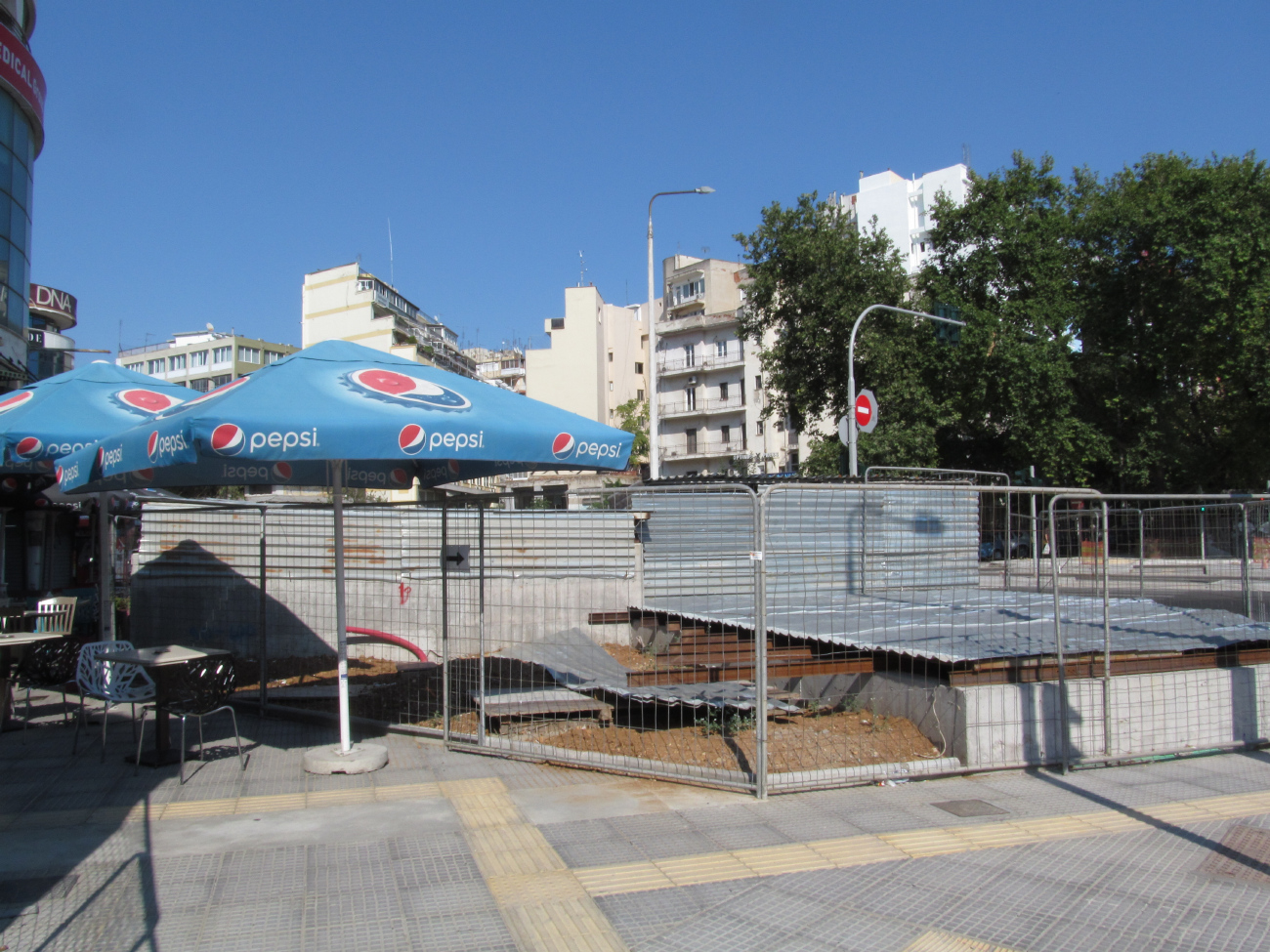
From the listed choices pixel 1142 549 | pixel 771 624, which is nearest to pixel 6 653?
pixel 771 624

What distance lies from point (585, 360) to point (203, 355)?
46351 mm

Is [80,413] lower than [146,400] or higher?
lower

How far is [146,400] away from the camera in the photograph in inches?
340

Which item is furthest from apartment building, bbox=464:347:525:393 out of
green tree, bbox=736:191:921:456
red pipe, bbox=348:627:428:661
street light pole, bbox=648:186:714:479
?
red pipe, bbox=348:627:428:661

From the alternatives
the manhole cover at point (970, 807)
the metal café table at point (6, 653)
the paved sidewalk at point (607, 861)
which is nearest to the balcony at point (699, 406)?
the metal café table at point (6, 653)

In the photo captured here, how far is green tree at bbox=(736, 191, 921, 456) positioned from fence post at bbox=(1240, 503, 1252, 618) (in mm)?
24713

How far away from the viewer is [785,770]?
6207 mm

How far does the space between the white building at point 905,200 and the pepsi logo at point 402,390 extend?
3210 inches

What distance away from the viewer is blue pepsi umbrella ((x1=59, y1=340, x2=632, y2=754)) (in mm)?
5242

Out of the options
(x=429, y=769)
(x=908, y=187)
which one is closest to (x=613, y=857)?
(x=429, y=769)

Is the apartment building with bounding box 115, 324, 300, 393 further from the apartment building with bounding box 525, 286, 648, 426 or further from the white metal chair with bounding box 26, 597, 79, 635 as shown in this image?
the white metal chair with bounding box 26, 597, 79, 635

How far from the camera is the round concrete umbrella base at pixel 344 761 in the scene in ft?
20.5

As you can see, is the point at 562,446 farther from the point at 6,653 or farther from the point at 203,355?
the point at 203,355

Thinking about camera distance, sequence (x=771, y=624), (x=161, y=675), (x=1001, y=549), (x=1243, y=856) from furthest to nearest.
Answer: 1. (x=1001, y=549)
2. (x=771, y=624)
3. (x=161, y=675)
4. (x=1243, y=856)
